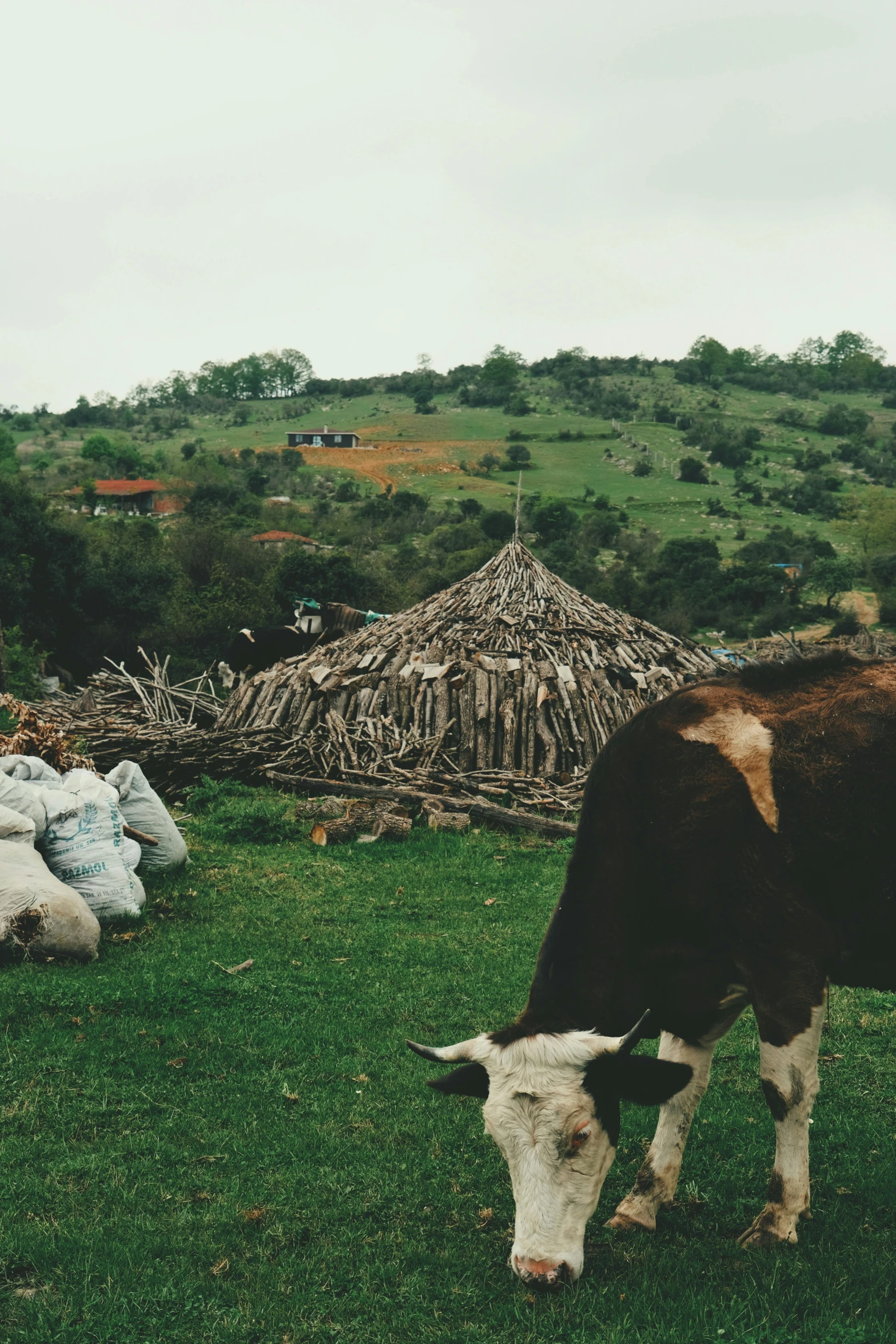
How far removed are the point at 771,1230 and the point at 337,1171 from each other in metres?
1.85

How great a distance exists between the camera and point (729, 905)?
3.97 meters

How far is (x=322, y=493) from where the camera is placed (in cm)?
7206

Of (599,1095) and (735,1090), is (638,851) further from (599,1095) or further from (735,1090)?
(735,1090)

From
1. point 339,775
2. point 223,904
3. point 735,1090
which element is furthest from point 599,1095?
point 339,775

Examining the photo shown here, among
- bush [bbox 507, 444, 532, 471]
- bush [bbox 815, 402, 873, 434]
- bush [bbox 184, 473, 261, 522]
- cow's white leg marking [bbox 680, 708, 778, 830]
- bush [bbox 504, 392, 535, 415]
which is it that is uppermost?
bush [bbox 504, 392, 535, 415]

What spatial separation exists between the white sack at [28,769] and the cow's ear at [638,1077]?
5.84 meters

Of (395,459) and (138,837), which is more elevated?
(395,459)

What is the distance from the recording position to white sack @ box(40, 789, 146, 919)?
24.9 ft

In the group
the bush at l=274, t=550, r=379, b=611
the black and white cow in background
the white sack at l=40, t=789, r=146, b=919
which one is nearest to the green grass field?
the bush at l=274, t=550, r=379, b=611

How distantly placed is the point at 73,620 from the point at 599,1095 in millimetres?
32844

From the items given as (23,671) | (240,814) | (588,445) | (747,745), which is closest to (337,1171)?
(747,745)

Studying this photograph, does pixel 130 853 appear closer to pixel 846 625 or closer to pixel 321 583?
pixel 321 583

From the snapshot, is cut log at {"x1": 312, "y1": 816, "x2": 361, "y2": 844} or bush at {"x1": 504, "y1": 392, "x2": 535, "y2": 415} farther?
bush at {"x1": 504, "y1": 392, "x2": 535, "y2": 415}

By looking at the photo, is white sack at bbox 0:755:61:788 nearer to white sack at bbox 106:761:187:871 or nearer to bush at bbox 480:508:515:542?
white sack at bbox 106:761:187:871
